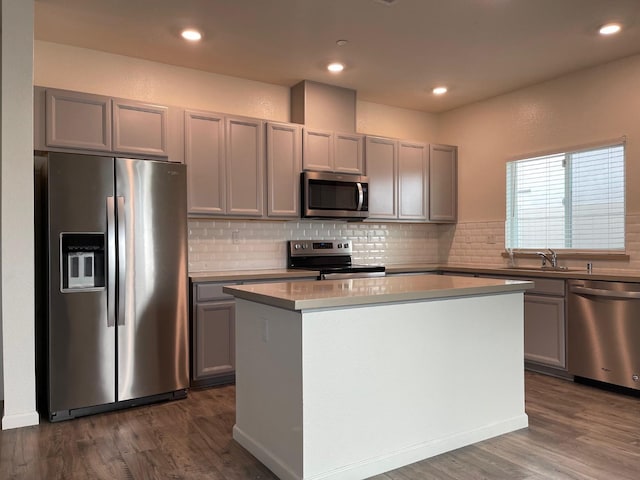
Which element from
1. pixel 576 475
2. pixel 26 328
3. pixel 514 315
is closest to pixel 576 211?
pixel 514 315

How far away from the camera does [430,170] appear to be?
553cm

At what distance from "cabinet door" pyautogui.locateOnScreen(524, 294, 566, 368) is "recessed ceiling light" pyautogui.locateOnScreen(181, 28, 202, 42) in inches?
137

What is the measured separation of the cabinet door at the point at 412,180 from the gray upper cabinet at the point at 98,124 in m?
2.55

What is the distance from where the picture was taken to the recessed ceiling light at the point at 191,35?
3617mm

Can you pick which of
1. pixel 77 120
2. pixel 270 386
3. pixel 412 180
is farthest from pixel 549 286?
pixel 77 120

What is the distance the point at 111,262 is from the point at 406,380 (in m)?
2.11

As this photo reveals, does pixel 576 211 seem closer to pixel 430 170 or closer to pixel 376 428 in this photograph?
pixel 430 170

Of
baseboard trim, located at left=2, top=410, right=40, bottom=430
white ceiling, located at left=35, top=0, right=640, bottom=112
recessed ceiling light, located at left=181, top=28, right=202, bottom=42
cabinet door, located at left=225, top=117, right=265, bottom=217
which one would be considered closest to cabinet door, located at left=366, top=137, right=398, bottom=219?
white ceiling, located at left=35, top=0, right=640, bottom=112

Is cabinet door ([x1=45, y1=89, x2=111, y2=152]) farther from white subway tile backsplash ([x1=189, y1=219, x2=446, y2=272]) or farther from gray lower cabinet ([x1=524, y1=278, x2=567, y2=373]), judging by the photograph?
gray lower cabinet ([x1=524, y1=278, x2=567, y2=373])

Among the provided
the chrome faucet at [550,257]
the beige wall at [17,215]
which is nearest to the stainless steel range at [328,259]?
the chrome faucet at [550,257]

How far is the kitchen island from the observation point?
226cm

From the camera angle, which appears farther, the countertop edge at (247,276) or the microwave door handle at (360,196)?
the microwave door handle at (360,196)

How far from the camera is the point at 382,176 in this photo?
518 centimetres

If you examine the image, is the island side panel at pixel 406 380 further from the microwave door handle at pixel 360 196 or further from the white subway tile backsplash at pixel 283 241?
the white subway tile backsplash at pixel 283 241
